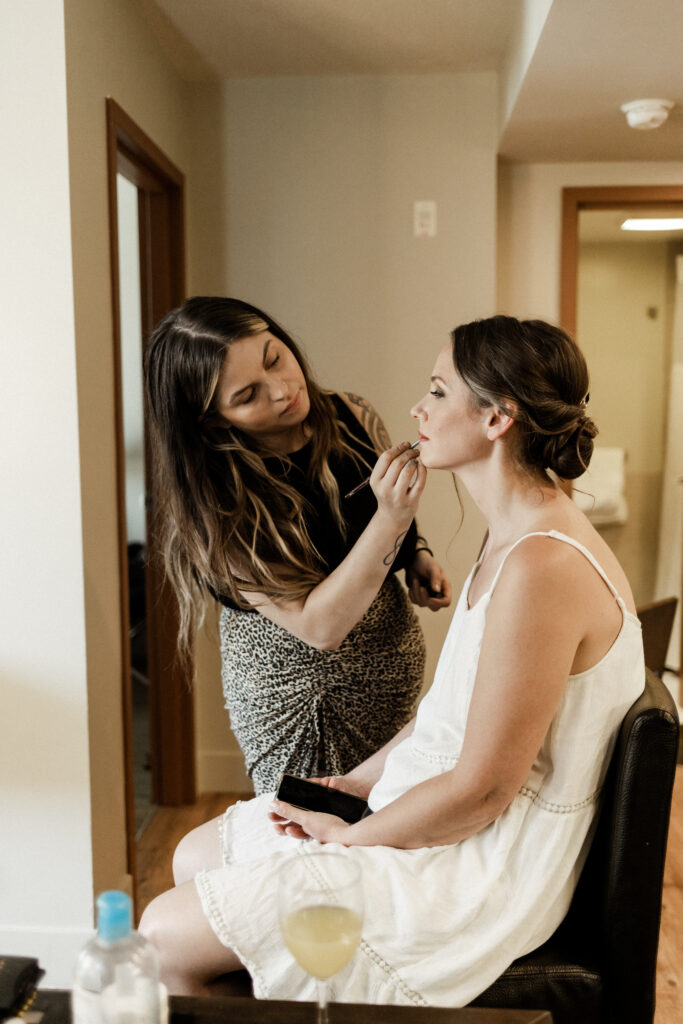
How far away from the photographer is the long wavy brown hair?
1658 mm

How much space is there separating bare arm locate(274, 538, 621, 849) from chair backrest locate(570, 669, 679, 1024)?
0.12 m

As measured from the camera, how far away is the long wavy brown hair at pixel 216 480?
1.66 metres

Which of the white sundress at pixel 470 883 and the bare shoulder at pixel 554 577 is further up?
the bare shoulder at pixel 554 577

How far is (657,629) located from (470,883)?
54.3 inches

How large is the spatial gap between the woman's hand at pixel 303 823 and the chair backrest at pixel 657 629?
1228mm

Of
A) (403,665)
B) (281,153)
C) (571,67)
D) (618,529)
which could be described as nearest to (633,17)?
(571,67)

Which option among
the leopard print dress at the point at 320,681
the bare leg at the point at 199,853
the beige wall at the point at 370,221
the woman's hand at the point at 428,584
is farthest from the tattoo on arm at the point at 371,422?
the beige wall at the point at 370,221

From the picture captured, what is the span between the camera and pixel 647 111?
270 centimetres

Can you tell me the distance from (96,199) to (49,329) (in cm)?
39

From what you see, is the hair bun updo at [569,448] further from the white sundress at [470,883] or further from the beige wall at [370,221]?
the beige wall at [370,221]

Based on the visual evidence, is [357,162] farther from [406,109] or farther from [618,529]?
[618,529]

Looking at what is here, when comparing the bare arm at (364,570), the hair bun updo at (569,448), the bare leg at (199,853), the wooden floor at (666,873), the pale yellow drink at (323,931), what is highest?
the hair bun updo at (569,448)

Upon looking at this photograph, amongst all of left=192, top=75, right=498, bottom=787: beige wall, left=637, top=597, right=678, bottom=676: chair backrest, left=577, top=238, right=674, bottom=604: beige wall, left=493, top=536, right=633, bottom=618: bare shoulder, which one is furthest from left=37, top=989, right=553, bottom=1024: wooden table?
left=577, top=238, right=674, bottom=604: beige wall

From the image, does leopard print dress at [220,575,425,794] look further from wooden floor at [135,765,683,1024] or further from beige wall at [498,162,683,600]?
beige wall at [498,162,683,600]
